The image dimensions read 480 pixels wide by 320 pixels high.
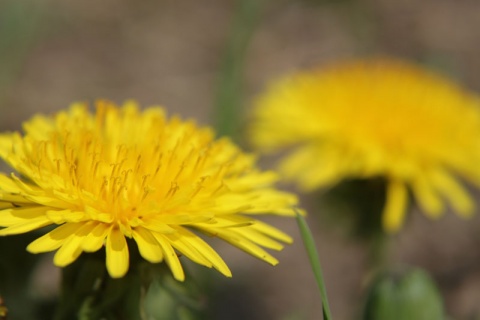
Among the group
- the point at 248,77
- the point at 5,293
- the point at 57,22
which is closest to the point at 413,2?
the point at 248,77

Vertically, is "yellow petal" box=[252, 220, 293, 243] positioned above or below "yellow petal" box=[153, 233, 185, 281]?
above

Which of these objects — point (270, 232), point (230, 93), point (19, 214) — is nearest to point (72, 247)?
point (19, 214)

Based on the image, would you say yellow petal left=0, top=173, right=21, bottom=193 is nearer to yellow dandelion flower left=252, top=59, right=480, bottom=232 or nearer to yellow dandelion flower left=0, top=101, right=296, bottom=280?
yellow dandelion flower left=0, top=101, right=296, bottom=280

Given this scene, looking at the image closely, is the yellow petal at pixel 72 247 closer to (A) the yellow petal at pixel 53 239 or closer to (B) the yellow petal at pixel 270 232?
(A) the yellow petal at pixel 53 239

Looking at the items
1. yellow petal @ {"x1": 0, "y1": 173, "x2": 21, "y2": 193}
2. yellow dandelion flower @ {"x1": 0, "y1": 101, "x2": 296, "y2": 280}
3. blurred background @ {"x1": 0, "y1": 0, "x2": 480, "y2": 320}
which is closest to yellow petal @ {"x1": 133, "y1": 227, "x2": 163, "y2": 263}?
yellow dandelion flower @ {"x1": 0, "y1": 101, "x2": 296, "y2": 280}

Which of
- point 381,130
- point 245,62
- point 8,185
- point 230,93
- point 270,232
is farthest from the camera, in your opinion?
point 245,62

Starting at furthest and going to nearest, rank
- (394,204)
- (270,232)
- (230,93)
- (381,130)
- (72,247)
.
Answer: (230,93) → (381,130) → (394,204) → (270,232) → (72,247)

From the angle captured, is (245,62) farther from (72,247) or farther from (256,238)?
(72,247)
